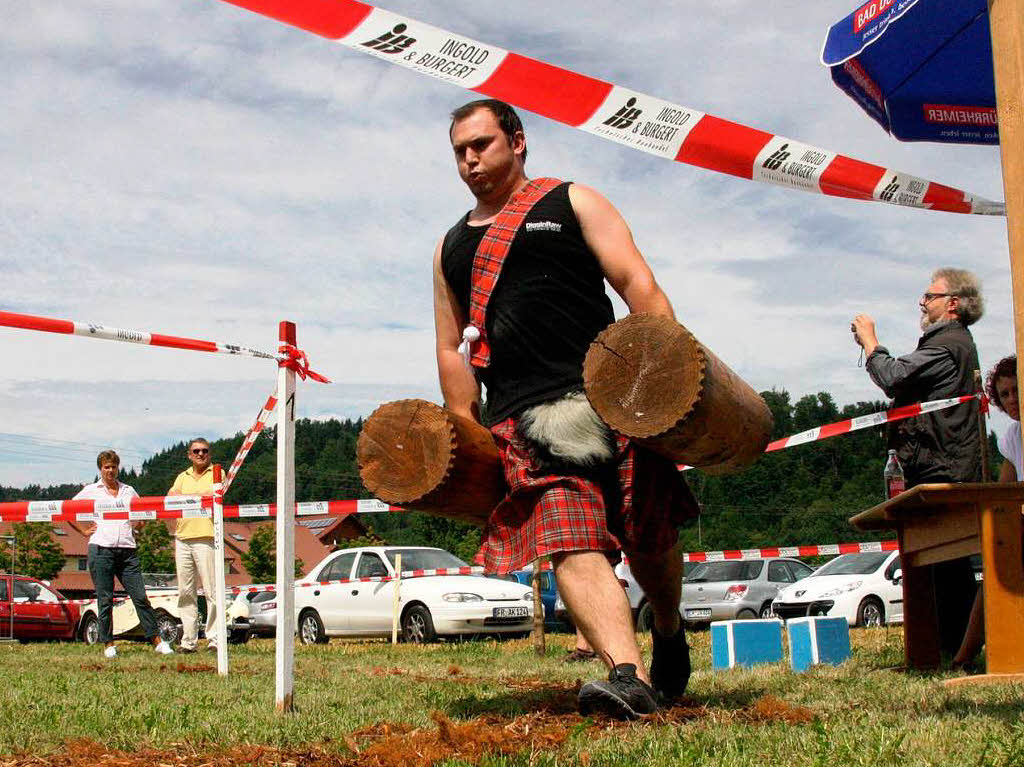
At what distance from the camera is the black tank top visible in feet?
11.8

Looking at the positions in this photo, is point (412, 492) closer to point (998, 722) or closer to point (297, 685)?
point (998, 722)

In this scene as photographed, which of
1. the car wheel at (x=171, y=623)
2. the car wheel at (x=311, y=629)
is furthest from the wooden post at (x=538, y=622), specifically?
the car wheel at (x=171, y=623)

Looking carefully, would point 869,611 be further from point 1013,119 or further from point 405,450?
point 1013,119

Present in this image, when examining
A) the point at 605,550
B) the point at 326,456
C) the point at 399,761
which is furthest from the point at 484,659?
the point at 326,456

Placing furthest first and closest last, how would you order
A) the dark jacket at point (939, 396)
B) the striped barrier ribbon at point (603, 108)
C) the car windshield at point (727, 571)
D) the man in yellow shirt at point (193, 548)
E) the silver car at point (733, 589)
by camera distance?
the car windshield at point (727, 571) < the silver car at point (733, 589) < the man in yellow shirt at point (193, 548) < the dark jacket at point (939, 396) < the striped barrier ribbon at point (603, 108)

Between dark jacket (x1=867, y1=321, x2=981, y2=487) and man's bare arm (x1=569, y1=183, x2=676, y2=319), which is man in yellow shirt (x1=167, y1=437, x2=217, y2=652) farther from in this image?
man's bare arm (x1=569, y1=183, x2=676, y2=319)

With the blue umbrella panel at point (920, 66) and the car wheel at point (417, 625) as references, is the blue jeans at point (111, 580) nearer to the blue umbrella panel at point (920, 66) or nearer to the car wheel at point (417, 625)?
the car wheel at point (417, 625)

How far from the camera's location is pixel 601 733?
10.1 feet

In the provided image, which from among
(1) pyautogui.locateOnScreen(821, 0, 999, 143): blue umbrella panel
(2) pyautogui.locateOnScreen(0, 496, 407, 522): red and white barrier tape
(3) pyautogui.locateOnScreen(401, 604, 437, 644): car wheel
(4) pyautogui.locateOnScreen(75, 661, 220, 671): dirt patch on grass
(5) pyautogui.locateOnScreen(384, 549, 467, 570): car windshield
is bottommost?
(3) pyautogui.locateOnScreen(401, 604, 437, 644): car wheel

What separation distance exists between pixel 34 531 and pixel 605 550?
53.8 metres

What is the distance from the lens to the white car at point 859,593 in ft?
56.7

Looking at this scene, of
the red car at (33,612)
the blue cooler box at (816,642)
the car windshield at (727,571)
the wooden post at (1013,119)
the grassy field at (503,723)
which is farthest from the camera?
the red car at (33,612)

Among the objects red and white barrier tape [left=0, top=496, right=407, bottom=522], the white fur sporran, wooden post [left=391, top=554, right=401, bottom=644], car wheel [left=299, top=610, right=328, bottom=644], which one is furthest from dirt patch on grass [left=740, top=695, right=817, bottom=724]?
car wheel [left=299, top=610, right=328, bottom=644]

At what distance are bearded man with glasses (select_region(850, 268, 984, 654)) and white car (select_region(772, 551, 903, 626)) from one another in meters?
11.5
